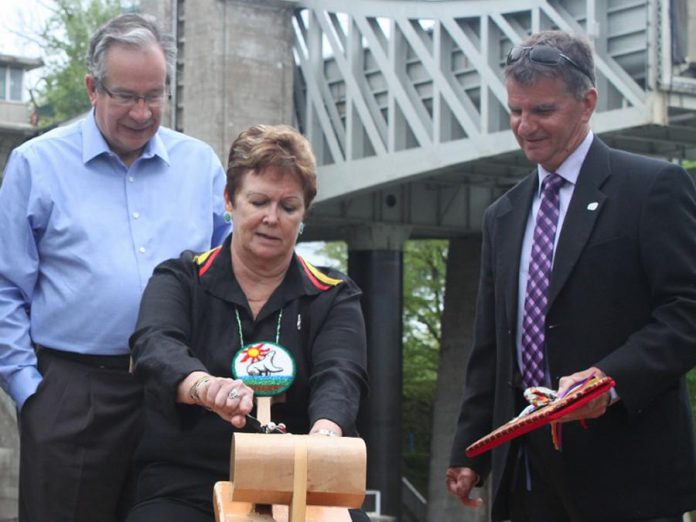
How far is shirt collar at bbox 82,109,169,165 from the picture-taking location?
18.6 ft

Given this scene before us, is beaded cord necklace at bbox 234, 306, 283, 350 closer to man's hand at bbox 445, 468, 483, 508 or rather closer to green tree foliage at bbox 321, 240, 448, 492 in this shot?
man's hand at bbox 445, 468, 483, 508

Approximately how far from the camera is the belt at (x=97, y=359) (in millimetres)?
5512

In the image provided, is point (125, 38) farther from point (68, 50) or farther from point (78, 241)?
point (68, 50)

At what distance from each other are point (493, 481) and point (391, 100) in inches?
1120

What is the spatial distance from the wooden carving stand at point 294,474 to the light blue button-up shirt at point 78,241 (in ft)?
4.71

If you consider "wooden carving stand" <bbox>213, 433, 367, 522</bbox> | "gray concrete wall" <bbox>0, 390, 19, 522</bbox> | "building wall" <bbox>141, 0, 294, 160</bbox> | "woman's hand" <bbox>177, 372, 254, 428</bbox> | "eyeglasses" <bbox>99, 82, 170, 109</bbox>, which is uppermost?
"building wall" <bbox>141, 0, 294, 160</bbox>

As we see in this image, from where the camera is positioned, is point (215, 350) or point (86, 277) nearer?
point (215, 350)

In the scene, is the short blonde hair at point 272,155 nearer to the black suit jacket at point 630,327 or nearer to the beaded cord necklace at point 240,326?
the beaded cord necklace at point 240,326

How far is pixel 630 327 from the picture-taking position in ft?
16.8

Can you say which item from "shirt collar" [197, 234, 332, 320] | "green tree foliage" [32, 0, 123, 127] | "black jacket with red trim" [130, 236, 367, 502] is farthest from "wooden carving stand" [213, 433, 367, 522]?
"green tree foliage" [32, 0, 123, 127]

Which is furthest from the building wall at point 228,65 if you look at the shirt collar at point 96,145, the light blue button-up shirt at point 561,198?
the light blue button-up shirt at point 561,198

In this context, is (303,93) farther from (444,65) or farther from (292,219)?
(292,219)

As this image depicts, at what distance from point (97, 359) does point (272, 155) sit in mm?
1212

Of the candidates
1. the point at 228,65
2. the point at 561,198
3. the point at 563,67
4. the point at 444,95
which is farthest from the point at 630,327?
the point at 228,65
